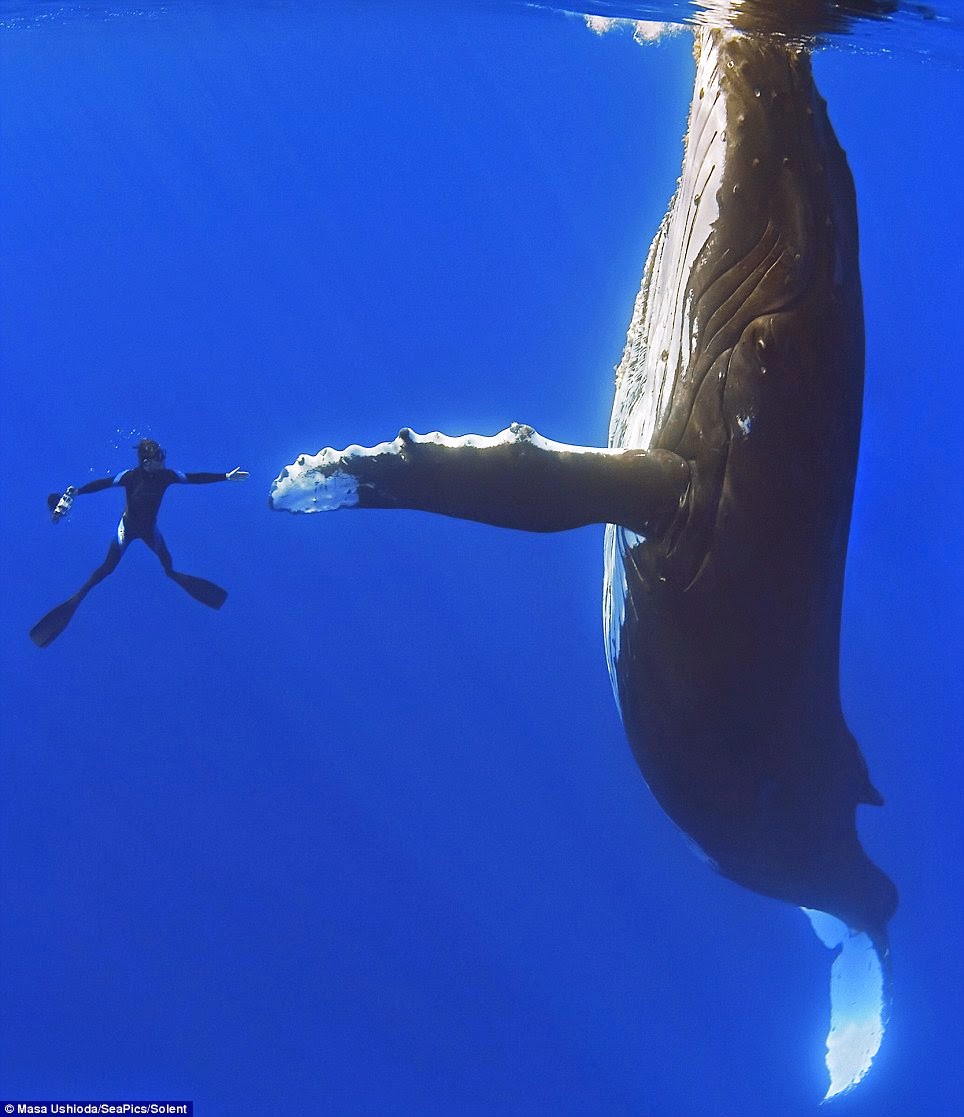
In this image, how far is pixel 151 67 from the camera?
16.7 m

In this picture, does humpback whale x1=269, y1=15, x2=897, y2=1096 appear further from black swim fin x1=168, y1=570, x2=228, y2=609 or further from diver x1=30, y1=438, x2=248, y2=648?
black swim fin x1=168, y1=570, x2=228, y2=609

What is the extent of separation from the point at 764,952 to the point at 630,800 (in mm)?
2939

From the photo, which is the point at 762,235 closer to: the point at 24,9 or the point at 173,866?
the point at 24,9

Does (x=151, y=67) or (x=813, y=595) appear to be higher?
(x=151, y=67)

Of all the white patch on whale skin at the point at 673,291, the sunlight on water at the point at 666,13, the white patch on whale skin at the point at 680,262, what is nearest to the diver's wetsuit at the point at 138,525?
the white patch on whale skin at the point at 673,291

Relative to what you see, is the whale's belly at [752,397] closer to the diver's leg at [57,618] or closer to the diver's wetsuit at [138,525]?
the diver's wetsuit at [138,525]

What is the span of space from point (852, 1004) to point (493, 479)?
6.83m

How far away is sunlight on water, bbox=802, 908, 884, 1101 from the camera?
7.86 meters

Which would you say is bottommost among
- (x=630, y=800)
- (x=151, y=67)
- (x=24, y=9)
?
(x=630, y=800)

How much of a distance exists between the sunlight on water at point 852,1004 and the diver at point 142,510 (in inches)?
251

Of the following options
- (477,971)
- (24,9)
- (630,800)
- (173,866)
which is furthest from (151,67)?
(477,971)

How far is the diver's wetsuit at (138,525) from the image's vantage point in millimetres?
8477

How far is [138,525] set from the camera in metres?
9.13

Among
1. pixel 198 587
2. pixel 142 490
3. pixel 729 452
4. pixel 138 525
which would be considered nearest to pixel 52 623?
pixel 138 525
